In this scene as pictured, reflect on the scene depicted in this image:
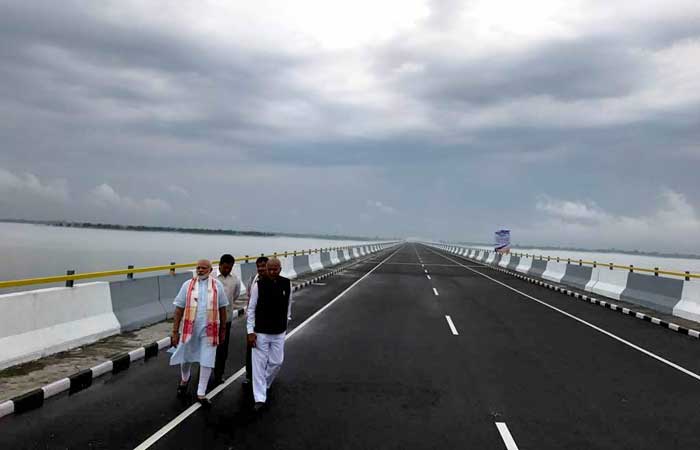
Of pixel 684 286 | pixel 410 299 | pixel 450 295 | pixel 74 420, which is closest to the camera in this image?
pixel 74 420

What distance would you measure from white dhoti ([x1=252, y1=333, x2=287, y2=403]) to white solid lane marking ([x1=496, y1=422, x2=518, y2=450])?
9.27 feet

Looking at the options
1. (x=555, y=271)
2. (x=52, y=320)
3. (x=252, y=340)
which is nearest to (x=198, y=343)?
(x=252, y=340)

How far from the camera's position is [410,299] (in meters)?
18.2

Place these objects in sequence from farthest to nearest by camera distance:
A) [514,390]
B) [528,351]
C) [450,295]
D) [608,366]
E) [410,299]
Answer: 1. [450,295]
2. [410,299]
3. [528,351]
4. [608,366]
5. [514,390]

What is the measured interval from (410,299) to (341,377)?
10.5m

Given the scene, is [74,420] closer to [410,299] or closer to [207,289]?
[207,289]

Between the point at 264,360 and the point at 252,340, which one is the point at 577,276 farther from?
the point at 252,340

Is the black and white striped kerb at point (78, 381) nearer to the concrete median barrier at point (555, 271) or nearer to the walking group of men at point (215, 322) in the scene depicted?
the walking group of men at point (215, 322)

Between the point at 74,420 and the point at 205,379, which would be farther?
the point at 205,379

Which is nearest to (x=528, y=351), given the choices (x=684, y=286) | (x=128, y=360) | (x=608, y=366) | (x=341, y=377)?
(x=608, y=366)

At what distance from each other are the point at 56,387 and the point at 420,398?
4870mm

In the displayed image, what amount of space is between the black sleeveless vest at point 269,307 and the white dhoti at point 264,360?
0.35ft

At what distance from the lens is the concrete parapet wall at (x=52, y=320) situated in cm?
753

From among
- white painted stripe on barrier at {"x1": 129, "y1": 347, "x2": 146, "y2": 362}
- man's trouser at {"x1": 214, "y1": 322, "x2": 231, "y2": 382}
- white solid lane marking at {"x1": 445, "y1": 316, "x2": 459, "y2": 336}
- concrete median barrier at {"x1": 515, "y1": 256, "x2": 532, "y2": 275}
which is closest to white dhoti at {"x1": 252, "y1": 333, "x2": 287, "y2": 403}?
man's trouser at {"x1": 214, "y1": 322, "x2": 231, "y2": 382}
